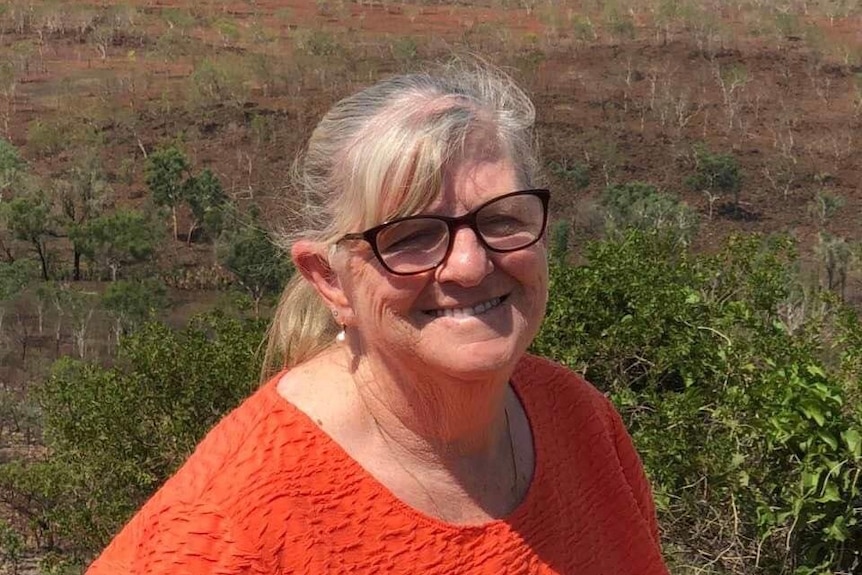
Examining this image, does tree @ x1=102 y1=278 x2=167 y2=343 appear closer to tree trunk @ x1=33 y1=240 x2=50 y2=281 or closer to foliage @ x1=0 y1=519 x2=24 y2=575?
tree trunk @ x1=33 y1=240 x2=50 y2=281

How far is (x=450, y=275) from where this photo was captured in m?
0.90

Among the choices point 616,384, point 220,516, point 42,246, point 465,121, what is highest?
point 465,121

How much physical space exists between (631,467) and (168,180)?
971 inches

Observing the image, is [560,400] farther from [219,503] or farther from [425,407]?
[219,503]

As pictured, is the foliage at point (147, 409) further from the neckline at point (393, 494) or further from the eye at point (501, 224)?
the eye at point (501, 224)

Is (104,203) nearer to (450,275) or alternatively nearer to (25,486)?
(25,486)

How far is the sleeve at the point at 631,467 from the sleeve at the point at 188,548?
51cm

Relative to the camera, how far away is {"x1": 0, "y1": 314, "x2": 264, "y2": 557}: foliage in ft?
18.4

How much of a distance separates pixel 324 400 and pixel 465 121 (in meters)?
0.29

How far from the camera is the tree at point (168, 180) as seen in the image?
81.6 ft

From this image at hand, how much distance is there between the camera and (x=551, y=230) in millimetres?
2164

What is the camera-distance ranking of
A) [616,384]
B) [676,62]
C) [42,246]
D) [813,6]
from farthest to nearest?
1. [813,6]
2. [676,62]
3. [42,246]
4. [616,384]

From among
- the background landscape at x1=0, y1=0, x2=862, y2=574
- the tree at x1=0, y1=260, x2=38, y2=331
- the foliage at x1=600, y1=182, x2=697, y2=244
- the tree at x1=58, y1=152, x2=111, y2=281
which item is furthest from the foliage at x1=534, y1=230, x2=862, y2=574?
the tree at x1=58, y1=152, x2=111, y2=281

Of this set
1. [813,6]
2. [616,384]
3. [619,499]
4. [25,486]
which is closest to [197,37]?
[813,6]
